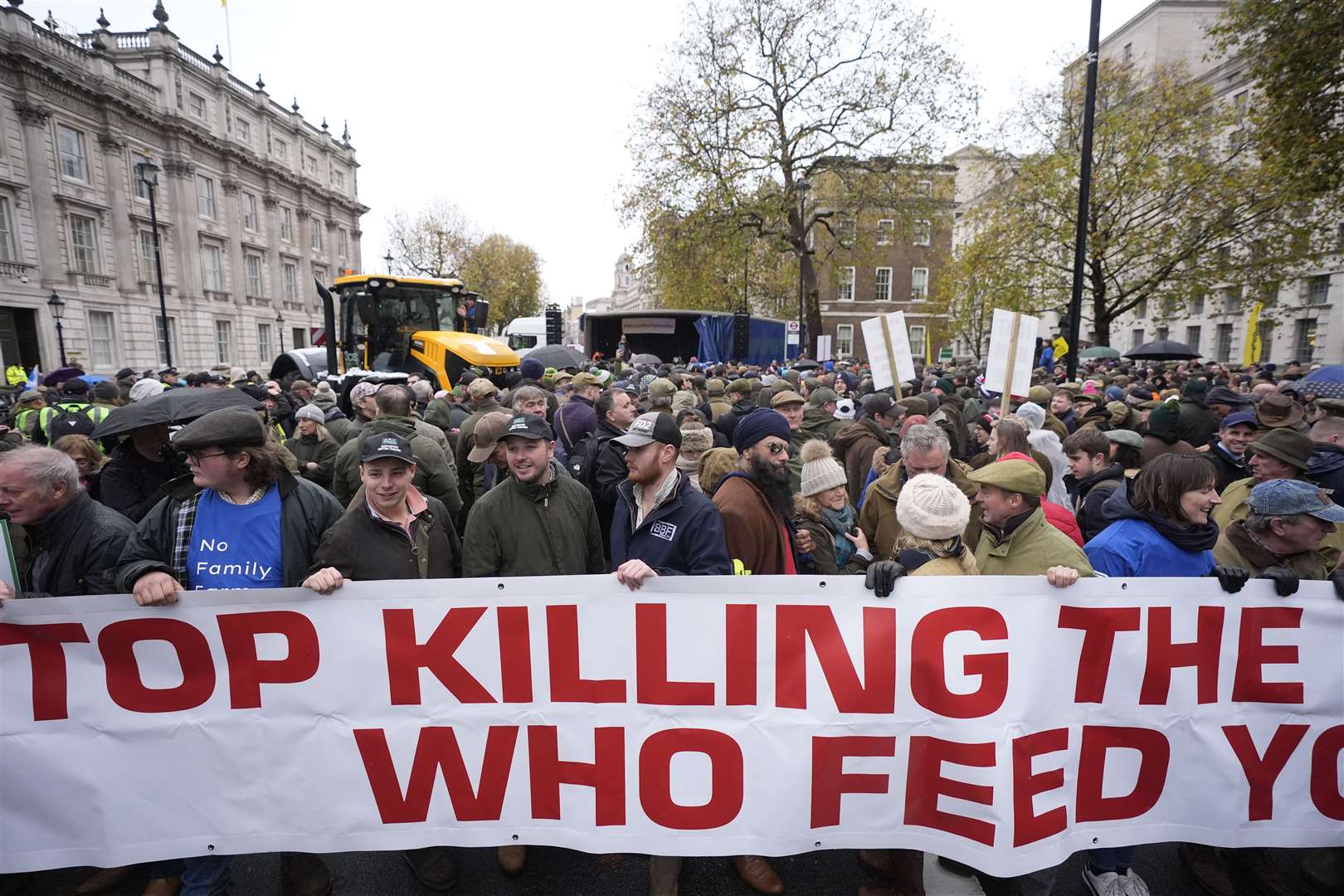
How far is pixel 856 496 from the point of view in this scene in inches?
227

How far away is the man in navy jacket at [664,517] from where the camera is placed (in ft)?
10.1

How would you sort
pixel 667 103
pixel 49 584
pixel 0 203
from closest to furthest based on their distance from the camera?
pixel 49 584, pixel 667 103, pixel 0 203

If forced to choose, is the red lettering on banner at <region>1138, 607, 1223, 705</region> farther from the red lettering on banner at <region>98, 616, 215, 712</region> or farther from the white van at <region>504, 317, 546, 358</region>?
the white van at <region>504, 317, 546, 358</region>

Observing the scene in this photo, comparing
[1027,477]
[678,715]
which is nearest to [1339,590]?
[1027,477]

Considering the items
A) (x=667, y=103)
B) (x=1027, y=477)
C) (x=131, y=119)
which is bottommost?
(x=1027, y=477)

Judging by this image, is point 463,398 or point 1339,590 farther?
point 463,398

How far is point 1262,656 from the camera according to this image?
2.72 meters

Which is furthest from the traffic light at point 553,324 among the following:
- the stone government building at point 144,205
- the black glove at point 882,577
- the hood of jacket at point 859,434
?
the black glove at point 882,577

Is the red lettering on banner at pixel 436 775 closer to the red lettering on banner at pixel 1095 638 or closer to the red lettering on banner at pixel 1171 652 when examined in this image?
the red lettering on banner at pixel 1095 638

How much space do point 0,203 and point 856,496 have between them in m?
37.6

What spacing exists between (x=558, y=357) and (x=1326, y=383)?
1367 cm

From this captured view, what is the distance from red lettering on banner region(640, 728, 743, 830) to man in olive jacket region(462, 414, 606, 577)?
976mm

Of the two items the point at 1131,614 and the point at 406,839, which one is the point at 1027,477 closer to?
the point at 1131,614

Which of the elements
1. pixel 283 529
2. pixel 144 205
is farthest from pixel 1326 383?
pixel 144 205
